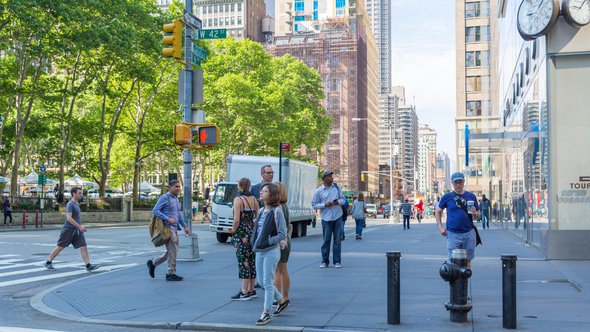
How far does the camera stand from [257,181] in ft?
82.1

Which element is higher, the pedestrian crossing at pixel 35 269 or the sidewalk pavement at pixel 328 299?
the sidewalk pavement at pixel 328 299

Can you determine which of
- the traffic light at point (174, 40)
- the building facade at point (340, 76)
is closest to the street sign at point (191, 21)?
the traffic light at point (174, 40)

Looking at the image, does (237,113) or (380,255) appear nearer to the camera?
(380,255)

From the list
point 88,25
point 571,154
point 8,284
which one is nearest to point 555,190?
point 571,154

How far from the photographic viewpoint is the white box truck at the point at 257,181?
76.3 ft

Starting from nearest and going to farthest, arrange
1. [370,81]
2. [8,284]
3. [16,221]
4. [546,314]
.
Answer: [546,314], [8,284], [16,221], [370,81]

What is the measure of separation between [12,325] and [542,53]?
1378 centimetres

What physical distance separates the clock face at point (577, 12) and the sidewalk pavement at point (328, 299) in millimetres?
5593

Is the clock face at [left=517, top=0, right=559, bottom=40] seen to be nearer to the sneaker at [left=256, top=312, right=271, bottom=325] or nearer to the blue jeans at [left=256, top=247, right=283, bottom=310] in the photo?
the blue jeans at [left=256, top=247, right=283, bottom=310]

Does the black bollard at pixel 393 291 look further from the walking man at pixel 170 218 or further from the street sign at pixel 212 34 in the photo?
the street sign at pixel 212 34

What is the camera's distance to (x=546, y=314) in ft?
26.9

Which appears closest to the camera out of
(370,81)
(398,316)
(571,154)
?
(398,316)

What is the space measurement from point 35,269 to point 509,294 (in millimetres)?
10907

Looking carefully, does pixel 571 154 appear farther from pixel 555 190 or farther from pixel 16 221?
pixel 16 221
